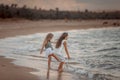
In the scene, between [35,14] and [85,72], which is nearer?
[85,72]

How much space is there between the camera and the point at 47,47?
1272cm

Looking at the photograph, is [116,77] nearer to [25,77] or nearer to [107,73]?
[107,73]

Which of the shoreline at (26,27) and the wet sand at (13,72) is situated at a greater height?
the wet sand at (13,72)

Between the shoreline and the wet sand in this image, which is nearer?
the wet sand

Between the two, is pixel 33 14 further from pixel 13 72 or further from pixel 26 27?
pixel 13 72

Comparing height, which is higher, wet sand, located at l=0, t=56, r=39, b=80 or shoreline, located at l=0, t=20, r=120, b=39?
wet sand, located at l=0, t=56, r=39, b=80

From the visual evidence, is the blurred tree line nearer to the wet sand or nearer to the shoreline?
the shoreline

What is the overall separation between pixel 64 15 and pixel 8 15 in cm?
2878

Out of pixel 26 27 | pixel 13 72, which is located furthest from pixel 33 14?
pixel 13 72

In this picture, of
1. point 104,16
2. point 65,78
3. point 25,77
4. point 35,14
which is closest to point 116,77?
point 65,78

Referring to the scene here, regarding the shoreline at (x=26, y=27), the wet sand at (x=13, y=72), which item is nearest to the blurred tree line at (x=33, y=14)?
the shoreline at (x=26, y=27)

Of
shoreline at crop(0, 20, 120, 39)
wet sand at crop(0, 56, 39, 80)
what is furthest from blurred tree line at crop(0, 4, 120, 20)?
wet sand at crop(0, 56, 39, 80)

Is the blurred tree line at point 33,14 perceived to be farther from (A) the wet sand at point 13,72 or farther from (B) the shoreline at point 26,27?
(A) the wet sand at point 13,72

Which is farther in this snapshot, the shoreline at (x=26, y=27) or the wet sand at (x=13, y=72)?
the shoreline at (x=26, y=27)
